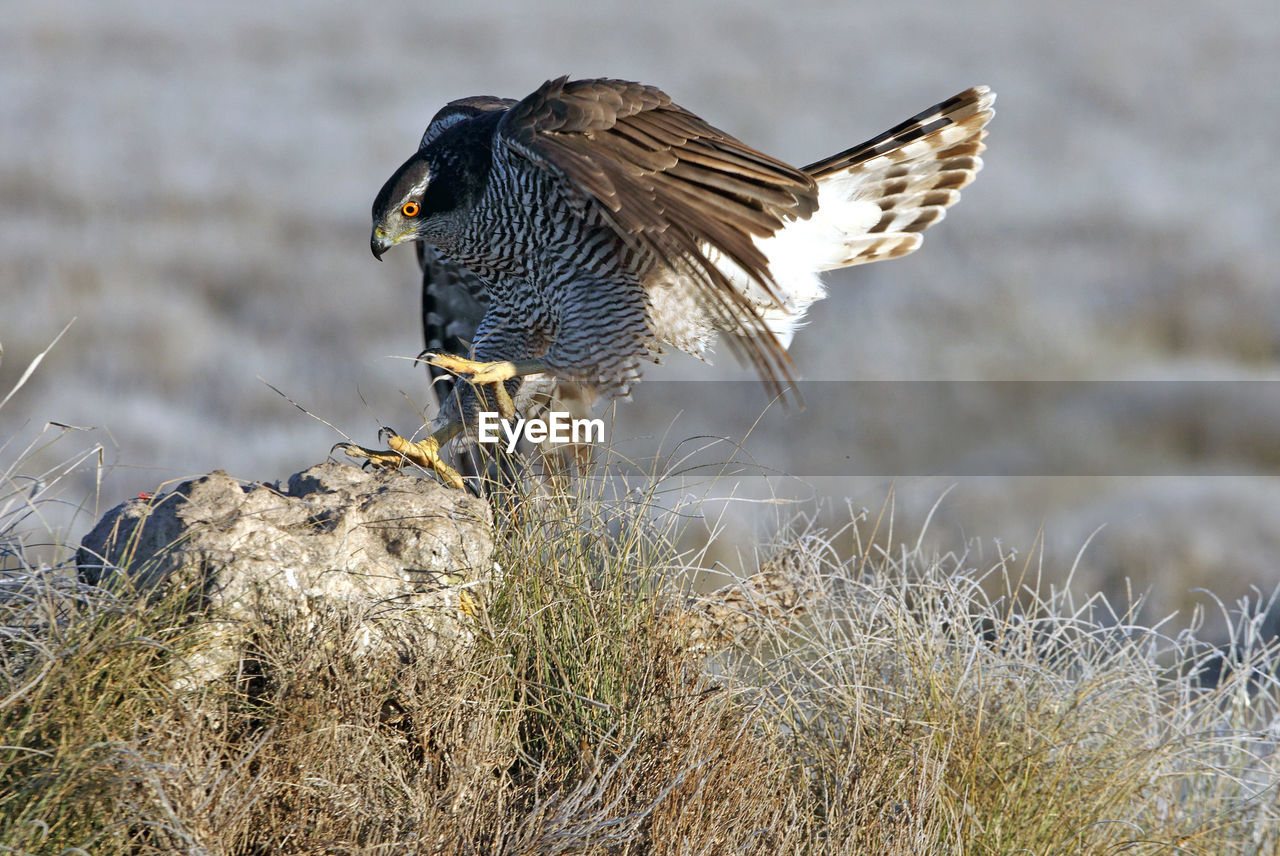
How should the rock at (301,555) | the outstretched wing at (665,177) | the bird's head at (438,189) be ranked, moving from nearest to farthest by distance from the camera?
the rock at (301,555) < the outstretched wing at (665,177) < the bird's head at (438,189)

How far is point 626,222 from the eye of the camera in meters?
2.96

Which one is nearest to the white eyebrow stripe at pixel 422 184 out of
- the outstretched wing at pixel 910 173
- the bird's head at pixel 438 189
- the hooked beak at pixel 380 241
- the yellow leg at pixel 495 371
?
the bird's head at pixel 438 189

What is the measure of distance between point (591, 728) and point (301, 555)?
691 millimetres

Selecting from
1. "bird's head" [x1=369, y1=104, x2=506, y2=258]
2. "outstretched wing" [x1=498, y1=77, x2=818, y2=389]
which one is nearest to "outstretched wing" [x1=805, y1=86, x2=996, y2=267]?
"outstretched wing" [x1=498, y1=77, x2=818, y2=389]

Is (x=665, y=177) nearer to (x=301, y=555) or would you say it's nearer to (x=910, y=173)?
(x=910, y=173)

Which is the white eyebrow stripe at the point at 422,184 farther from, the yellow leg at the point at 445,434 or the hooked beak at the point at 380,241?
the yellow leg at the point at 445,434

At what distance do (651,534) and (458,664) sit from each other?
628 millimetres

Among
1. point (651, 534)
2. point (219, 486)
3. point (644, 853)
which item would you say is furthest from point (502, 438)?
point (644, 853)

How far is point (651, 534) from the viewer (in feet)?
8.62

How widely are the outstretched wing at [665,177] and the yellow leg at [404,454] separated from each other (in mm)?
840

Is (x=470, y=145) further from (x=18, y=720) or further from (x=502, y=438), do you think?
(x=18, y=720)

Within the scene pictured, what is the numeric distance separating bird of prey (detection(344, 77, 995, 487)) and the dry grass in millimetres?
703

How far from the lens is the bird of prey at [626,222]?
10.2 feet

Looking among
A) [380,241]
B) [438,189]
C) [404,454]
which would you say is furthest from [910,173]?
[404,454]
